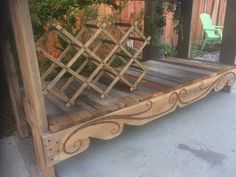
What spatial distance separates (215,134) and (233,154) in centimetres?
31

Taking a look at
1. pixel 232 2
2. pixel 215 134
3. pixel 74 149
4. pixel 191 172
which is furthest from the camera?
pixel 232 2

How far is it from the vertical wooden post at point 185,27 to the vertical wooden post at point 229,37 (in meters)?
0.49

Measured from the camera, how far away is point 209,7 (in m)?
6.27

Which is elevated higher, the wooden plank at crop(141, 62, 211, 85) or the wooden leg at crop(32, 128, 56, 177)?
the wooden plank at crop(141, 62, 211, 85)

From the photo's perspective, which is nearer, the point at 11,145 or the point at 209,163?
the point at 209,163

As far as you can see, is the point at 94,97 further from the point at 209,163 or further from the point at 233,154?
the point at 233,154

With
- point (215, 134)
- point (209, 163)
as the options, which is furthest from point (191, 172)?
point (215, 134)

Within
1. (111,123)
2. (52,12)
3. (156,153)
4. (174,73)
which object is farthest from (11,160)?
(174,73)

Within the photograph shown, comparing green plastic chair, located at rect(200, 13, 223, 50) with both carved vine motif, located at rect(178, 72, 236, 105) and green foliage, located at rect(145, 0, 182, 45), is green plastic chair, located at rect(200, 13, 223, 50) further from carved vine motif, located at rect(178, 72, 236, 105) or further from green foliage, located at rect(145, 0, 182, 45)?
carved vine motif, located at rect(178, 72, 236, 105)

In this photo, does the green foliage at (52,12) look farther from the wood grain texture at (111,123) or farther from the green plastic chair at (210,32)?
the green plastic chair at (210,32)

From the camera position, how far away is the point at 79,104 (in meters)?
1.76

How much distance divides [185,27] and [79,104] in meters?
2.22

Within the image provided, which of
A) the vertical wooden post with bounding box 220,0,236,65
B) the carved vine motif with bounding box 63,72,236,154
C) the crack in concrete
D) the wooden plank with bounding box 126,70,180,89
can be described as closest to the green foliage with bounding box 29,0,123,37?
the wooden plank with bounding box 126,70,180,89

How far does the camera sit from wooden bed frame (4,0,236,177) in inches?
52.0
